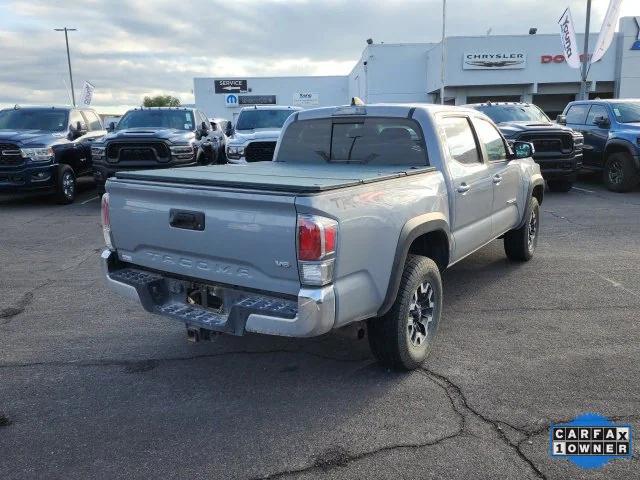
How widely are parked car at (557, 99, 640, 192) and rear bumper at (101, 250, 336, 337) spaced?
36.2ft

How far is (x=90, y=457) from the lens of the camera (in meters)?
2.97

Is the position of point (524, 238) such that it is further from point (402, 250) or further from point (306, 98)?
point (306, 98)

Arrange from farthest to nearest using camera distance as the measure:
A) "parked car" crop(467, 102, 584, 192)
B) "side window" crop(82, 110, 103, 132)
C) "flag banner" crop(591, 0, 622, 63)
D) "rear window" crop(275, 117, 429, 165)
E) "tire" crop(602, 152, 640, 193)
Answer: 1. "flag banner" crop(591, 0, 622, 63)
2. "side window" crop(82, 110, 103, 132)
3. "tire" crop(602, 152, 640, 193)
4. "parked car" crop(467, 102, 584, 192)
5. "rear window" crop(275, 117, 429, 165)

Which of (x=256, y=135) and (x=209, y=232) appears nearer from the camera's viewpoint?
(x=209, y=232)

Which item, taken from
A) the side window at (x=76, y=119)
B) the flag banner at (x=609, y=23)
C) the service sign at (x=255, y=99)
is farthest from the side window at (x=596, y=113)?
the service sign at (x=255, y=99)

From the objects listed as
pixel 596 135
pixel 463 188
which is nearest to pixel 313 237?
pixel 463 188

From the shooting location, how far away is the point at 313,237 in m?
2.87

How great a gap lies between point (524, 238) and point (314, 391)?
3855 millimetres

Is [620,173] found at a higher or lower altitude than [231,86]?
lower

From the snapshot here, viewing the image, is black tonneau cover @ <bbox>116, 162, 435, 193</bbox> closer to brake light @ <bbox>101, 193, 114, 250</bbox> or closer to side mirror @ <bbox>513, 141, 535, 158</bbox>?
brake light @ <bbox>101, 193, 114, 250</bbox>

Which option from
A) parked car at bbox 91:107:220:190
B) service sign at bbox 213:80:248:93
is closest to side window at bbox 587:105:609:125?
parked car at bbox 91:107:220:190

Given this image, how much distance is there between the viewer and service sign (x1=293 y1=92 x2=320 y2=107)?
49.7 metres

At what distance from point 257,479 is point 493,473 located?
120 cm

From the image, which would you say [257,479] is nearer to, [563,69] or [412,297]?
[412,297]
